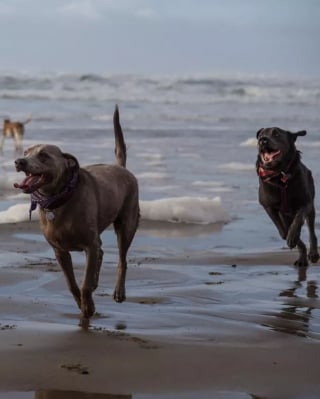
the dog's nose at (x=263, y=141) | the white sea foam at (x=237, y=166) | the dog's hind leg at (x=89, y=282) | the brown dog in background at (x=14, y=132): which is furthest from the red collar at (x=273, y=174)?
the brown dog in background at (x=14, y=132)

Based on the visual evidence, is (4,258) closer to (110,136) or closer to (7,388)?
(7,388)

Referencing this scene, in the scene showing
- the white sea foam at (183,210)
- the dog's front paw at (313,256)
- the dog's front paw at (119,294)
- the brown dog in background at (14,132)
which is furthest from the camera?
the brown dog in background at (14,132)

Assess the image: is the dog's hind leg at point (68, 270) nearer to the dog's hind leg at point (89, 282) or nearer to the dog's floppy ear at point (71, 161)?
the dog's hind leg at point (89, 282)

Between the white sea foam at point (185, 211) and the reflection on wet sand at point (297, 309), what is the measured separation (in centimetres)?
257

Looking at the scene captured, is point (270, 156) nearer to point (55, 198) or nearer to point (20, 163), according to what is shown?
point (55, 198)

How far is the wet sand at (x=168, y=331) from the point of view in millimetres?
4379

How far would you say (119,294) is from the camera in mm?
6359

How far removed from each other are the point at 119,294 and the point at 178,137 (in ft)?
47.4

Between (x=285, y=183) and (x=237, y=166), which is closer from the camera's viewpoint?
(x=285, y=183)

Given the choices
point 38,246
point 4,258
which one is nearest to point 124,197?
point 4,258

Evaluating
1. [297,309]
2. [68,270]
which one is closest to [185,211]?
[297,309]

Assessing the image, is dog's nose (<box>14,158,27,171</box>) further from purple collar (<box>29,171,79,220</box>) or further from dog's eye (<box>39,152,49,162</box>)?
purple collar (<box>29,171,79,220</box>)

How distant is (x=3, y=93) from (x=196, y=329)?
36.8 meters

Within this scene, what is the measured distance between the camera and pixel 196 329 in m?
5.48
